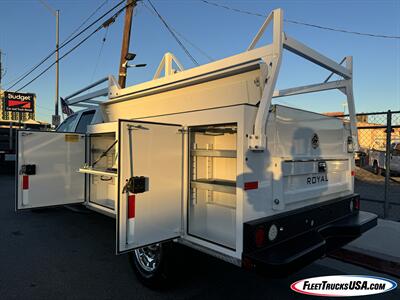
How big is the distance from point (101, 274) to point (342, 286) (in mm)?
2813

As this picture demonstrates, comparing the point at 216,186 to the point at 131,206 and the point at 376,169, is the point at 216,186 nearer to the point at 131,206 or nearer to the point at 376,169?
the point at 131,206

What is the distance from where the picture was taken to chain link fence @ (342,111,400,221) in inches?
237

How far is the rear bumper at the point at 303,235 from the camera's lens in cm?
280

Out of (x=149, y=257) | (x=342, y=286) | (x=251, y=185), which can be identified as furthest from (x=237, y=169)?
(x=342, y=286)

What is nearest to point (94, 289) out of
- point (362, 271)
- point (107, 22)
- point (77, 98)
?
point (362, 271)

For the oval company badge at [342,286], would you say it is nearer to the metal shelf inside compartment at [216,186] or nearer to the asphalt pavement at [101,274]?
the asphalt pavement at [101,274]

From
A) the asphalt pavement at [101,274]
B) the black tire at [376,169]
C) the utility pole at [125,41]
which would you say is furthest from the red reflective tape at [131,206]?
the black tire at [376,169]

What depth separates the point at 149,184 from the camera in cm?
318

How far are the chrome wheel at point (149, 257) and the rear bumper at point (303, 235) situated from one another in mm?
1078

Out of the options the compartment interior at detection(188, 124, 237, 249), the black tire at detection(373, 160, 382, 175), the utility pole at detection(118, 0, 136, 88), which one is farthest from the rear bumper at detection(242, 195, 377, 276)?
the black tire at detection(373, 160, 382, 175)

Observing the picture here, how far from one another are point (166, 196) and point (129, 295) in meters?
1.18

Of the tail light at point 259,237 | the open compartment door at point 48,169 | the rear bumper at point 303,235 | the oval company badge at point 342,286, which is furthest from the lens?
the open compartment door at point 48,169

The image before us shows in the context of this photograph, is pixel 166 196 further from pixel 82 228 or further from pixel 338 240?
pixel 82 228

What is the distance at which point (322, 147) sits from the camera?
13.0 feet
